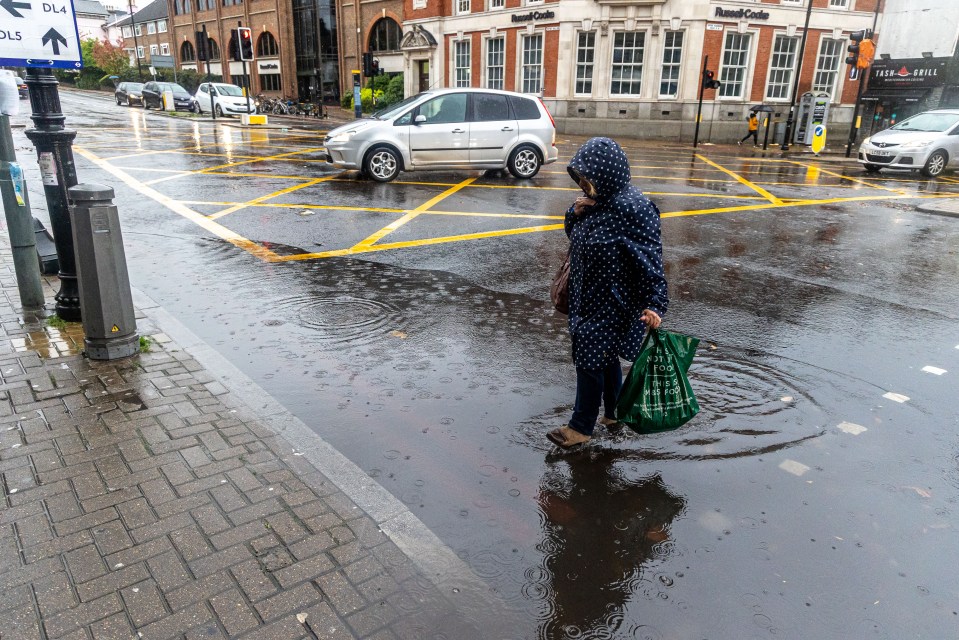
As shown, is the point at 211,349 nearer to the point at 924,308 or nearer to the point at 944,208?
the point at 924,308

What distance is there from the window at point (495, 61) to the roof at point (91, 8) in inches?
3437

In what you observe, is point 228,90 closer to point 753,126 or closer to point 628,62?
point 628,62

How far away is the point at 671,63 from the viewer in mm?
28078

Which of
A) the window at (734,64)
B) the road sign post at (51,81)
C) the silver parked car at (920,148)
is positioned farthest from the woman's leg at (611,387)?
the window at (734,64)

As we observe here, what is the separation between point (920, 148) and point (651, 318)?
1885 centimetres

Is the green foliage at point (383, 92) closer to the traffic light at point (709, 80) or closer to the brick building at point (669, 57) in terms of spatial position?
the brick building at point (669, 57)

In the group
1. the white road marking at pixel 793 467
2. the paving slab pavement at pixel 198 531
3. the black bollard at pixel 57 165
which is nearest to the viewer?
the paving slab pavement at pixel 198 531

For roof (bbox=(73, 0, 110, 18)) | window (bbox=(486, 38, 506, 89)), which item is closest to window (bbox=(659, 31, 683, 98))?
window (bbox=(486, 38, 506, 89))

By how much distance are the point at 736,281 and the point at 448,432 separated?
468 cm

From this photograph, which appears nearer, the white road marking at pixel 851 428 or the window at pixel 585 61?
the white road marking at pixel 851 428

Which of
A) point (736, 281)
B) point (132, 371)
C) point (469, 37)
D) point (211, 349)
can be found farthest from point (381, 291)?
point (469, 37)

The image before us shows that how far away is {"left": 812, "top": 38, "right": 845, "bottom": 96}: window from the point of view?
98.9ft

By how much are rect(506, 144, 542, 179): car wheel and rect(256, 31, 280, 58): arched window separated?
45099 millimetres

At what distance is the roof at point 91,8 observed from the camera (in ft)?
310
